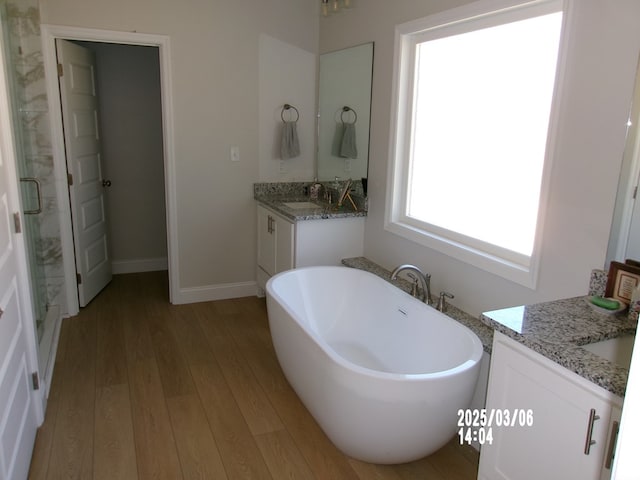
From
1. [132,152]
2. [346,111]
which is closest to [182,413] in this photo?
[346,111]

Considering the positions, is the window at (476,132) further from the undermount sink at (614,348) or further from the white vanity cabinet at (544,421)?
the white vanity cabinet at (544,421)

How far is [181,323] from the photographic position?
12.4 ft

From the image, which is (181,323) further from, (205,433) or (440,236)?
(440,236)

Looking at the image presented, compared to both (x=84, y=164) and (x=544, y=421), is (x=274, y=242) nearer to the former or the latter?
(x=84, y=164)

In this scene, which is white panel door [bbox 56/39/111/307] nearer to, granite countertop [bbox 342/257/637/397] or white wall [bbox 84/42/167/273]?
white wall [bbox 84/42/167/273]

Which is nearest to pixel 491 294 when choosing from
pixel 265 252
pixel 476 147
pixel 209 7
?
pixel 476 147

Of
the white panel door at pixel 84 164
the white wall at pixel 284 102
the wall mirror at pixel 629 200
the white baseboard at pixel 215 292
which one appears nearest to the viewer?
the wall mirror at pixel 629 200

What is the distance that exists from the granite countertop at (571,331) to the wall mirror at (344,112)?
2.00 m

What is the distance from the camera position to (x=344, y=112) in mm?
3863

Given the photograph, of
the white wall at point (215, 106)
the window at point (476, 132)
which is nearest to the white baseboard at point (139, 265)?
the white wall at point (215, 106)

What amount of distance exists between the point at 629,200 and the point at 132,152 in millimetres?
4137

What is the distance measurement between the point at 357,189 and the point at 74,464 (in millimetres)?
2449

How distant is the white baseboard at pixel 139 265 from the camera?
492 cm
